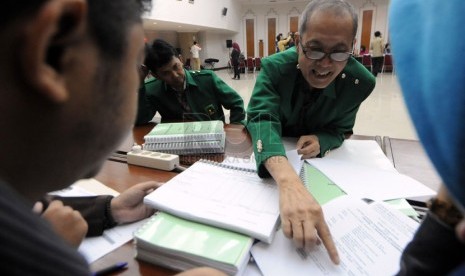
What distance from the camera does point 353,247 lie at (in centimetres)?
59

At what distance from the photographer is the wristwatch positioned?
14.7 inches

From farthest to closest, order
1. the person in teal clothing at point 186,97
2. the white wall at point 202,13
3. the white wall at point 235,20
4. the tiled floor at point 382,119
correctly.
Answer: the white wall at point 235,20
the white wall at point 202,13
the tiled floor at point 382,119
the person in teal clothing at point 186,97

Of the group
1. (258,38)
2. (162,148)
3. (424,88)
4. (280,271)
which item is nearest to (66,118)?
(424,88)

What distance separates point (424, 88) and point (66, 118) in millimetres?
340

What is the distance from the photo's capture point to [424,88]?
241mm

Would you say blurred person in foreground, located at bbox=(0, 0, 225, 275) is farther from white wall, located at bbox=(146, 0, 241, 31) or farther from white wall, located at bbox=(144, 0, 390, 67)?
white wall, located at bbox=(144, 0, 390, 67)

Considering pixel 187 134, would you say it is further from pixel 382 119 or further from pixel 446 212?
pixel 382 119

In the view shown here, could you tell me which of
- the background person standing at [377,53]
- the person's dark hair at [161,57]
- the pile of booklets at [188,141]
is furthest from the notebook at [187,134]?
the background person standing at [377,53]

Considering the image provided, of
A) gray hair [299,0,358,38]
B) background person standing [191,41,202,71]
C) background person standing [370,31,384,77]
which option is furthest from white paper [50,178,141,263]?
background person standing [191,41,202,71]

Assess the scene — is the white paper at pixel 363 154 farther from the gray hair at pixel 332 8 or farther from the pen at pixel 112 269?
the pen at pixel 112 269

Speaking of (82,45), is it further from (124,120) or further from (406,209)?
(406,209)

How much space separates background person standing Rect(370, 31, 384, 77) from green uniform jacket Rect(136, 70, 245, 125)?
8.59 metres

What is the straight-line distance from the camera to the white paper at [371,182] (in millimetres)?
793

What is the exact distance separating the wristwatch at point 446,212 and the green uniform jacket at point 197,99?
152 centimetres
